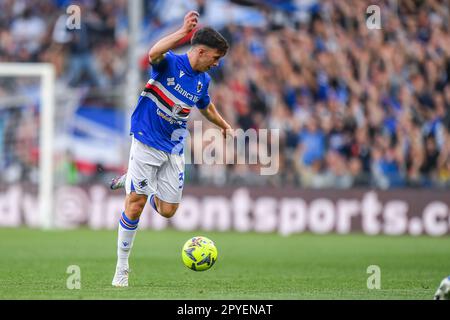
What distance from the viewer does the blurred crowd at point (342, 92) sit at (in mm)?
20812

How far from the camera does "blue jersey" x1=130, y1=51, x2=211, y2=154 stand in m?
9.99

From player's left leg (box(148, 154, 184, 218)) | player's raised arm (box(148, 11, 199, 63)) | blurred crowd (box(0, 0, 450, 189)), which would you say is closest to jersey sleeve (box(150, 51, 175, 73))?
player's raised arm (box(148, 11, 199, 63))

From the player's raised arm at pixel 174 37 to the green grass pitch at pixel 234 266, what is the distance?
7.61ft

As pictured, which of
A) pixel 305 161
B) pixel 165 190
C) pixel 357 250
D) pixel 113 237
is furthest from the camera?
pixel 305 161

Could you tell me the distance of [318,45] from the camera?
23.1 m

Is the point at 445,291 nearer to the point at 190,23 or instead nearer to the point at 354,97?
the point at 190,23

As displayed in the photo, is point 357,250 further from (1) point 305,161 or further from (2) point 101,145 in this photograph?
(2) point 101,145

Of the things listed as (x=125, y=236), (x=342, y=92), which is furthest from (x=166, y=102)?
(x=342, y=92)

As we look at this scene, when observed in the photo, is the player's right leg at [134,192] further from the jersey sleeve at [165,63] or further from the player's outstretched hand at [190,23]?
the player's outstretched hand at [190,23]

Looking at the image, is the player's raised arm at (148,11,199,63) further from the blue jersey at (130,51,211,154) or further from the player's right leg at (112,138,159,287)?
the player's right leg at (112,138,159,287)

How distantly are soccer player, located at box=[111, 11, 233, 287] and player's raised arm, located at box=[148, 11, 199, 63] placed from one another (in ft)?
0.92

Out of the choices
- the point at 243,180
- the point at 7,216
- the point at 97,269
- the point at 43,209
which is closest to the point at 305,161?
the point at 243,180

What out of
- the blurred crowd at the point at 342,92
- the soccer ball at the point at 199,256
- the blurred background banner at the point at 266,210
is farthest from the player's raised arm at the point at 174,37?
the blurred background banner at the point at 266,210
